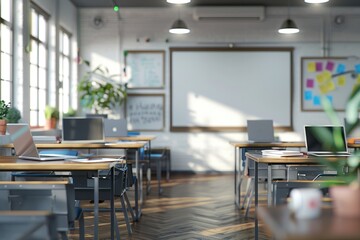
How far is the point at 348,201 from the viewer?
1701 millimetres

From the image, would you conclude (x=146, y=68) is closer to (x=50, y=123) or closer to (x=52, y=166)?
(x=50, y=123)

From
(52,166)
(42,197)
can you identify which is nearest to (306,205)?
(42,197)

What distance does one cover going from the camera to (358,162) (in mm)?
1723

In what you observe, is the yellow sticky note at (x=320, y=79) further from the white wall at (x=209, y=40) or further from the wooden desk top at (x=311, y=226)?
the wooden desk top at (x=311, y=226)

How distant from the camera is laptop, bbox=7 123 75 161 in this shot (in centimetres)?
384

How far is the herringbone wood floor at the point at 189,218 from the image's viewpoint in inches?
189

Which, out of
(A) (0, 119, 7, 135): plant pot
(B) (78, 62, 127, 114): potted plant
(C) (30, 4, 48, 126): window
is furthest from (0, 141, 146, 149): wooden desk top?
(B) (78, 62, 127, 114): potted plant

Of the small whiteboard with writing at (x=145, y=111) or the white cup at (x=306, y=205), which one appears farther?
the small whiteboard with writing at (x=145, y=111)

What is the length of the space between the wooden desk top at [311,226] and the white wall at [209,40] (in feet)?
28.3

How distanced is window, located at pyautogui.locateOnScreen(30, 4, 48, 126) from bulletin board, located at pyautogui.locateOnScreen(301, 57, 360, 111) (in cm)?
475

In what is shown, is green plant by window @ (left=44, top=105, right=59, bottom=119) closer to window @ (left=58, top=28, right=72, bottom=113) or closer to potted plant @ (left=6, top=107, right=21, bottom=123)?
window @ (left=58, top=28, right=72, bottom=113)

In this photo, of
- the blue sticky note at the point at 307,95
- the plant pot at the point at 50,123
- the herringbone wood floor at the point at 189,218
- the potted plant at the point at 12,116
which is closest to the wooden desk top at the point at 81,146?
the herringbone wood floor at the point at 189,218

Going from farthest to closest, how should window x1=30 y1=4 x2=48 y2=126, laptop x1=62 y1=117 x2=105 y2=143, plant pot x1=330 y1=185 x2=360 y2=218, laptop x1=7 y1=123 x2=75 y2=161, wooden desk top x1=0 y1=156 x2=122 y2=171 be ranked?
window x1=30 y1=4 x2=48 y2=126 → laptop x1=62 y1=117 x2=105 y2=143 → laptop x1=7 y1=123 x2=75 y2=161 → wooden desk top x1=0 y1=156 x2=122 y2=171 → plant pot x1=330 y1=185 x2=360 y2=218

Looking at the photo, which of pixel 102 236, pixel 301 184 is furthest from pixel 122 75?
pixel 301 184
